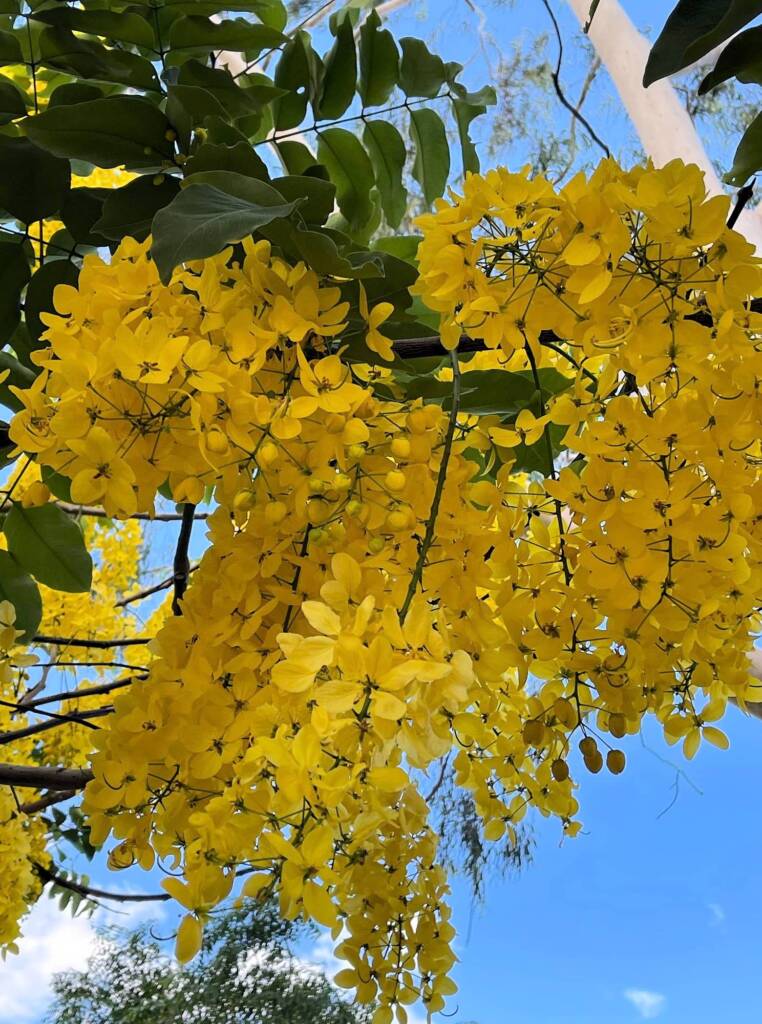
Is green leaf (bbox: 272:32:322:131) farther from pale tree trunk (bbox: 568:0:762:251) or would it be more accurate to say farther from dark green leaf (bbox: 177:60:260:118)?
pale tree trunk (bbox: 568:0:762:251)

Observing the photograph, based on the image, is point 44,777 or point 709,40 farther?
point 44,777

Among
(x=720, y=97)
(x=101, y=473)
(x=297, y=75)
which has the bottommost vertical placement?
(x=101, y=473)

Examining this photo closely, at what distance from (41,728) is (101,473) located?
17.3 inches

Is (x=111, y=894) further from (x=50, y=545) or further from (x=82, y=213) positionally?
(x=82, y=213)

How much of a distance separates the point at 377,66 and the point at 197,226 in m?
0.30

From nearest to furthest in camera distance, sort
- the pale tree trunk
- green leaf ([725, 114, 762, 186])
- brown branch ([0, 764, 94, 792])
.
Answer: green leaf ([725, 114, 762, 186]) → brown branch ([0, 764, 94, 792]) → the pale tree trunk

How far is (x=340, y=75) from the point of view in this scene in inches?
20.7

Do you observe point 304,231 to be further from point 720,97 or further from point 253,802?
point 720,97

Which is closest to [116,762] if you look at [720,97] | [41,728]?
[41,728]

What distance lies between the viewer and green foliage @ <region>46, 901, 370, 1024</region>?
5.24 feet

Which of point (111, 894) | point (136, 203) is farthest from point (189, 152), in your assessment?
point (111, 894)

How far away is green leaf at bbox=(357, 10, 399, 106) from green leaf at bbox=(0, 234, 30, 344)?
22cm

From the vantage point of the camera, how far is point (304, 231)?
1.07 ft

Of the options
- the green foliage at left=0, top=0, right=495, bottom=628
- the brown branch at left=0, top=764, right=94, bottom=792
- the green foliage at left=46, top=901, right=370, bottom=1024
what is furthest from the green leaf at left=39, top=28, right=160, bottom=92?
the green foliage at left=46, top=901, right=370, bottom=1024
